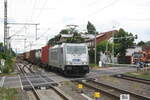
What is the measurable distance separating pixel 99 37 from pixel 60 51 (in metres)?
76.9

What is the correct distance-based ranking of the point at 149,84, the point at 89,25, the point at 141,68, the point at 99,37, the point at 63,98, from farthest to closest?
1. the point at 89,25
2. the point at 99,37
3. the point at 141,68
4. the point at 149,84
5. the point at 63,98

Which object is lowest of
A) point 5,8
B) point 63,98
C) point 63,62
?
point 63,98

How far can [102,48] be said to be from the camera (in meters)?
78.9

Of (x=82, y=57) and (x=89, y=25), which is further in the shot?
(x=89, y=25)

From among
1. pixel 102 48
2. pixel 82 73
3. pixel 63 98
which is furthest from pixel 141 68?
pixel 102 48

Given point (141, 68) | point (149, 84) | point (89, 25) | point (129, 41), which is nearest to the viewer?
point (149, 84)

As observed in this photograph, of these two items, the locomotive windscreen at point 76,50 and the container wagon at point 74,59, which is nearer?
the container wagon at point 74,59

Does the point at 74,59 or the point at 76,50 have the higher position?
the point at 76,50

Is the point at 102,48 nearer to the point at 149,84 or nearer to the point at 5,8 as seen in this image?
the point at 5,8

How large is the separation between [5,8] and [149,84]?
23.2 metres

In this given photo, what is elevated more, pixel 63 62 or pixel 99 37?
pixel 99 37

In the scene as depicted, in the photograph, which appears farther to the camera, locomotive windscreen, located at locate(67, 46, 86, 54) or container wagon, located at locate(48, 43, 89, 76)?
locomotive windscreen, located at locate(67, 46, 86, 54)

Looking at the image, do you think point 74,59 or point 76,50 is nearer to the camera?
point 74,59

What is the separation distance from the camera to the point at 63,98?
16859mm
